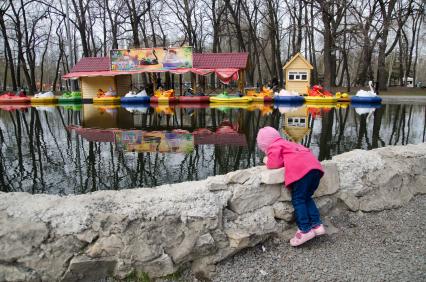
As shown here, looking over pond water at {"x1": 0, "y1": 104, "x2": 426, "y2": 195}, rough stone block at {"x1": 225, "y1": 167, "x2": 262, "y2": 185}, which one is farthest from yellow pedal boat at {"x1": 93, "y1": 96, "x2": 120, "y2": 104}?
rough stone block at {"x1": 225, "y1": 167, "x2": 262, "y2": 185}

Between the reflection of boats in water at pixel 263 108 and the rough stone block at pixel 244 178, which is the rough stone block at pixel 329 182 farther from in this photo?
the reflection of boats in water at pixel 263 108

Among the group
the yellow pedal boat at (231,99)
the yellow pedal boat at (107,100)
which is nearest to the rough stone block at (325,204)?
the yellow pedal boat at (231,99)

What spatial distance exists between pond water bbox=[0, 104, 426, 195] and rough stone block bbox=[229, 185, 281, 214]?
255 cm

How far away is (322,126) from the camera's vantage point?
1251cm

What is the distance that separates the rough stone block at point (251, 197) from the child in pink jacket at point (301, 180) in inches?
8.5

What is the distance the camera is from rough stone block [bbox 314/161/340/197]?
4384 mm

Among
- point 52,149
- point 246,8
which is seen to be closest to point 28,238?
point 52,149

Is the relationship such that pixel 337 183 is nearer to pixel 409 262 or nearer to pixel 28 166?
pixel 409 262

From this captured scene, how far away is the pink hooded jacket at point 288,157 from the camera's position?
3773 mm

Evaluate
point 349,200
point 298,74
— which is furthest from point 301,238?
point 298,74

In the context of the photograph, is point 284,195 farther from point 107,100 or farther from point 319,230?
point 107,100

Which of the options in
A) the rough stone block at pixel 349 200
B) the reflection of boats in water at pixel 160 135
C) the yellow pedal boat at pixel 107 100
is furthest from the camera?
the yellow pedal boat at pixel 107 100

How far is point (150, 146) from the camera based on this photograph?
30.9ft

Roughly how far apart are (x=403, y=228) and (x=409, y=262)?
0.77 m
